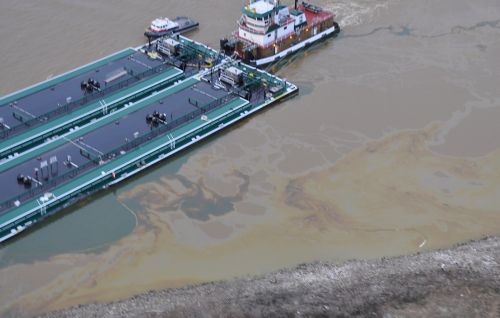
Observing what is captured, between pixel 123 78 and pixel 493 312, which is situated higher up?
pixel 123 78

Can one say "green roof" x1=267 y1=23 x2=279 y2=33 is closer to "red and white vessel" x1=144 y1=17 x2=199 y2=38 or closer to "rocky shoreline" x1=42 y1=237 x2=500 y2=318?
"red and white vessel" x1=144 y1=17 x2=199 y2=38

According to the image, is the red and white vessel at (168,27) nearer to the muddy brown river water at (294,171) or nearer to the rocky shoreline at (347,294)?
the muddy brown river water at (294,171)

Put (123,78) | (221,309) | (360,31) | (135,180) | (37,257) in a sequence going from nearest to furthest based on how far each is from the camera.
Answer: (221,309) → (37,257) → (135,180) → (123,78) → (360,31)

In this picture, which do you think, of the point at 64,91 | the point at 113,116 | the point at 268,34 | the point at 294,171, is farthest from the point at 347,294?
the point at 268,34

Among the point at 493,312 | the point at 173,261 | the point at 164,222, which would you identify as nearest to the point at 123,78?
the point at 164,222

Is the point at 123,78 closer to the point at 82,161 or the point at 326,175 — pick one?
the point at 82,161

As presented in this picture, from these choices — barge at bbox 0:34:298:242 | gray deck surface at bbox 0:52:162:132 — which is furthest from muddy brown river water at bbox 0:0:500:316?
gray deck surface at bbox 0:52:162:132
